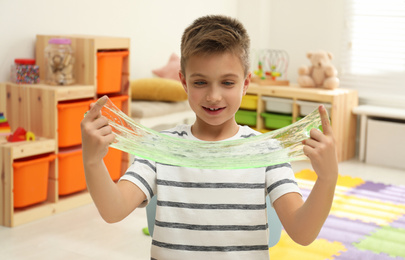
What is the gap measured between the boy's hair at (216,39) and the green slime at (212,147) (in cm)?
20

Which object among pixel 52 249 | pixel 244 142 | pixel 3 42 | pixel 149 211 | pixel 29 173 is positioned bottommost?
pixel 52 249

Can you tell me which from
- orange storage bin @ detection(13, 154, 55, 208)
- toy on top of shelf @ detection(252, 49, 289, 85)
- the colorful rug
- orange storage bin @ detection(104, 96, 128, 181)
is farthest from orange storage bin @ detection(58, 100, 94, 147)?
toy on top of shelf @ detection(252, 49, 289, 85)

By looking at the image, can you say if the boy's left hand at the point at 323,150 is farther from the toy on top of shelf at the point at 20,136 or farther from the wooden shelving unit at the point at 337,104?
the wooden shelving unit at the point at 337,104

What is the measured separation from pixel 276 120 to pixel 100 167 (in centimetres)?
442

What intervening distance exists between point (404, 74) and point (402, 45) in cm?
27

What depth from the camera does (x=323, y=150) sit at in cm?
113

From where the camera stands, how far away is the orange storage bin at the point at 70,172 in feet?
12.5

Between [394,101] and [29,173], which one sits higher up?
[394,101]

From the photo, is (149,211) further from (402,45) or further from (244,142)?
(402,45)

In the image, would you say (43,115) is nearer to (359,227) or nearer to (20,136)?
(20,136)

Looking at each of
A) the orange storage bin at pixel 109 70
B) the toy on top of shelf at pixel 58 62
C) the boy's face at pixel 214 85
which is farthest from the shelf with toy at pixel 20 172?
the boy's face at pixel 214 85

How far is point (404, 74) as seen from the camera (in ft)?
17.7

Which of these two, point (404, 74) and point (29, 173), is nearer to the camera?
point (29, 173)

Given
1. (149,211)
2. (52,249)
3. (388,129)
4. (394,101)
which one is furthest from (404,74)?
(149,211)
